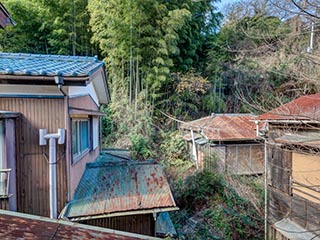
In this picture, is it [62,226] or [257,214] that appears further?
[257,214]

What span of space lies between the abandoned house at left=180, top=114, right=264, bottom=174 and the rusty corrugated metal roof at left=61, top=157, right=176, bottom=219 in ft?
19.4

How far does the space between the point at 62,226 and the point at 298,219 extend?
18.8 ft

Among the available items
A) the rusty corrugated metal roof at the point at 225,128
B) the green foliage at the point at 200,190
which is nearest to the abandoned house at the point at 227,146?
the rusty corrugated metal roof at the point at 225,128

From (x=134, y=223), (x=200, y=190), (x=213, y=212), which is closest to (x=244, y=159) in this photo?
(x=200, y=190)

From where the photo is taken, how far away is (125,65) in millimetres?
12945

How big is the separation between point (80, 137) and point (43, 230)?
4671 mm

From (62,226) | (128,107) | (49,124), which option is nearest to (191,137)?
(128,107)

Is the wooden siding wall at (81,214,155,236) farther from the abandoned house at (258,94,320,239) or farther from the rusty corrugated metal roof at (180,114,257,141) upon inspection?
the rusty corrugated metal roof at (180,114,257,141)

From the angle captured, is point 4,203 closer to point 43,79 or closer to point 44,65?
point 43,79

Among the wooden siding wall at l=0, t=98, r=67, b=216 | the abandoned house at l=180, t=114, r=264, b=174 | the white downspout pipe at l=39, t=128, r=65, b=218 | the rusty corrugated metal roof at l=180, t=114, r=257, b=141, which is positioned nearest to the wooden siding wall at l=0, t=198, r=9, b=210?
the wooden siding wall at l=0, t=98, r=67, b=216

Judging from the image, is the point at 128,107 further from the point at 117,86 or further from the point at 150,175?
the point at 150,175

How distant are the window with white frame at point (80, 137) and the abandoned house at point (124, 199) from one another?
53cm

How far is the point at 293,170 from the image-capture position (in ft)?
18.3

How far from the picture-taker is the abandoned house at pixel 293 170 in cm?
475
